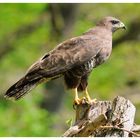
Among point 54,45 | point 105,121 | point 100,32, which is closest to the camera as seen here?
point 105,121

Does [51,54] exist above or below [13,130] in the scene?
above

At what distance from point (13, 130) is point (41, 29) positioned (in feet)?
15.7

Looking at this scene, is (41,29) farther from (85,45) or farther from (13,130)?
(85,45)

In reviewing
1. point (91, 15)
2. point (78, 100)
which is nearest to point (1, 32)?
point (91, 15)

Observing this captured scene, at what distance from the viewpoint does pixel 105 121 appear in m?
6.50

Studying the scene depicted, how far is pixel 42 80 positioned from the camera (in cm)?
675

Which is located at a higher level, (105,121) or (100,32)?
(100,32)

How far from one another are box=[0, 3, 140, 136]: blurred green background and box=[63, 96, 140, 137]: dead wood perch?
12.0 meters

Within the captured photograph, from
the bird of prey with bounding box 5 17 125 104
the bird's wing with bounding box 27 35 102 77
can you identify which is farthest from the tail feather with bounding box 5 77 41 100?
the bird's wing with bounding box 27 35 102 77

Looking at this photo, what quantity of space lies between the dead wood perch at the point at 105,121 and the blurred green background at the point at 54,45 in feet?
39.4

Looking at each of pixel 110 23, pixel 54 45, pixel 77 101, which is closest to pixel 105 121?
pixel 77 101

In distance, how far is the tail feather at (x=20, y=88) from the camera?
6.47 meters

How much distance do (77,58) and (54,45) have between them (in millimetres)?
12259

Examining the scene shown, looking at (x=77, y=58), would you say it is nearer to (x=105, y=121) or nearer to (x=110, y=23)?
(x=110, y=23)
